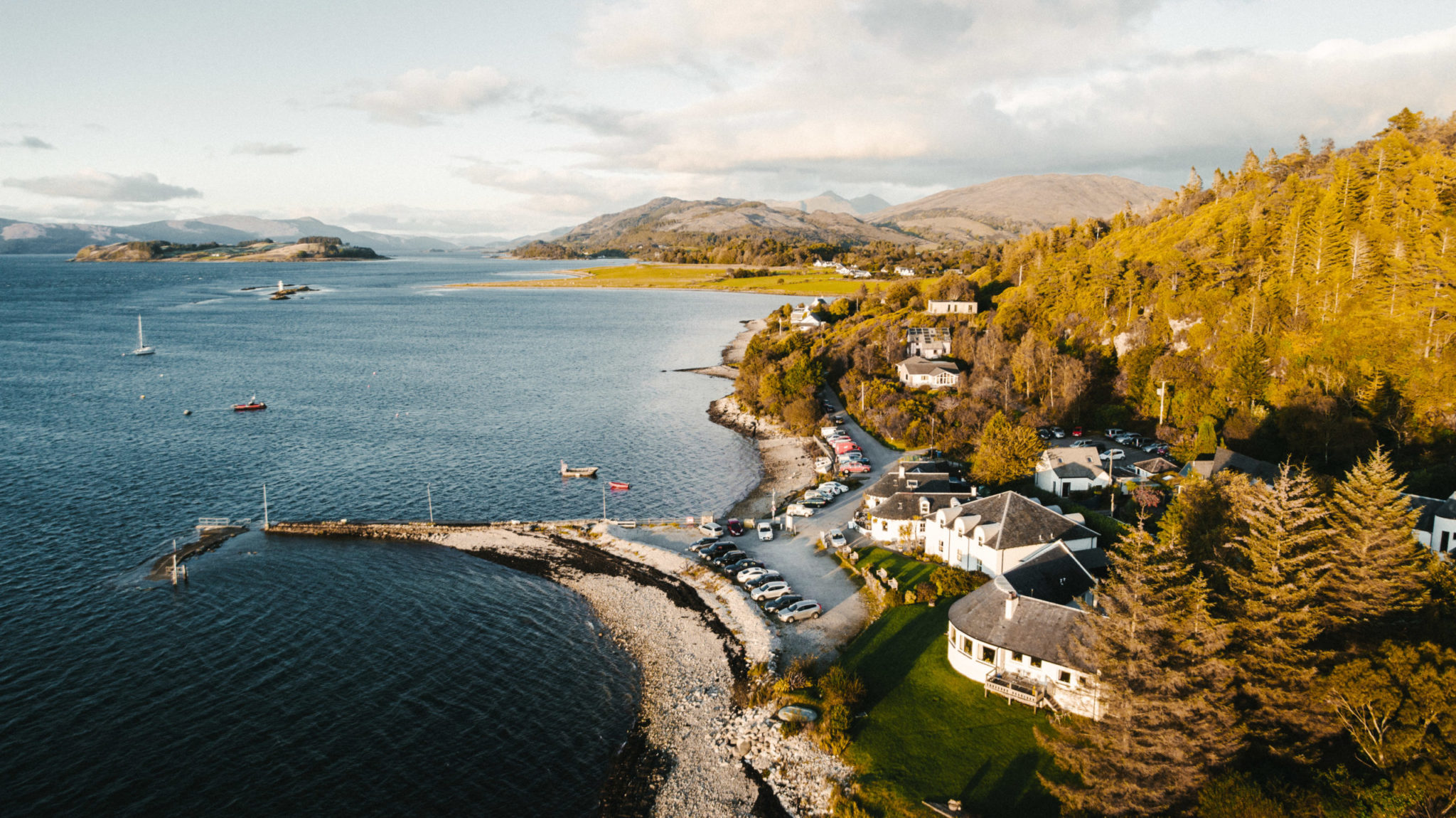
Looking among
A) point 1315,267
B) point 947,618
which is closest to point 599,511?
point 947,618

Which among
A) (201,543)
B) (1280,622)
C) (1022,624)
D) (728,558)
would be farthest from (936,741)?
(201,543)

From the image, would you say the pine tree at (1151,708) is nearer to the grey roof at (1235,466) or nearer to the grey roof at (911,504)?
the grey roof at (911,504)

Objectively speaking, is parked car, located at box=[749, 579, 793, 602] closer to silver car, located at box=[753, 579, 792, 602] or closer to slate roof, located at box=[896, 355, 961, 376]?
silver car, located at box=[753, 579, 792, 602]

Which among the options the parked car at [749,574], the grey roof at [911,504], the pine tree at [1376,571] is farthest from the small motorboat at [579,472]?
the pine tree at [1376,571]

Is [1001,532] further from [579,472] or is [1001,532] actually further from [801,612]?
[579,472]

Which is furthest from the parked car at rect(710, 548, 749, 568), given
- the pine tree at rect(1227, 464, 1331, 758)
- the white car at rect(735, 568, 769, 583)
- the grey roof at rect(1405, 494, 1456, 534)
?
the grey roof at rect(1405, 494, 1456, 534)
